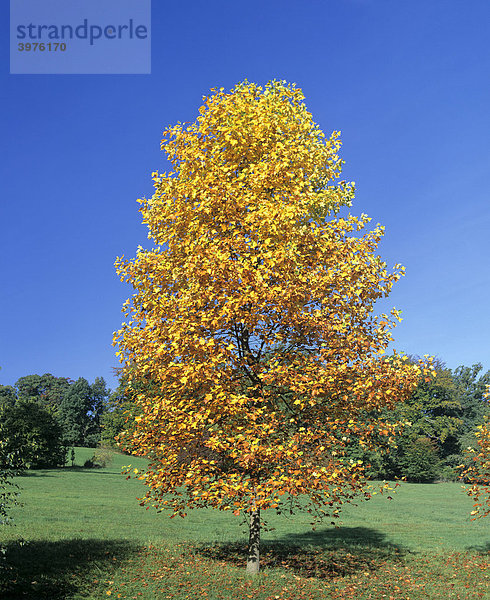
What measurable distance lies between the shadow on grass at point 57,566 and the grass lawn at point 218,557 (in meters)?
0.03

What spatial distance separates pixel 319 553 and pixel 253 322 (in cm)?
931

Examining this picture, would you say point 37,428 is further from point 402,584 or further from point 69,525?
point 402,584

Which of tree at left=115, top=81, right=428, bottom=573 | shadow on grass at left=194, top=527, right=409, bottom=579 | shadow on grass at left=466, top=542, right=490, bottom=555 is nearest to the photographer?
tree at left=115, top=81, right=428, bottom=573

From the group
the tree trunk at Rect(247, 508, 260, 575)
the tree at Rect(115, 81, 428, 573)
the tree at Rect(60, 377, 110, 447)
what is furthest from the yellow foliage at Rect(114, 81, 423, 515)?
the tree at Rect(60, 377, 110, 447)

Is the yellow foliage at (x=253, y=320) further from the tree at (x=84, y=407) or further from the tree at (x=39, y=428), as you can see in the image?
the tree at (x=84, y=407)

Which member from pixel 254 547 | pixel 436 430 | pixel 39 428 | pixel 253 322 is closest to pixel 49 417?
pixel 39 428

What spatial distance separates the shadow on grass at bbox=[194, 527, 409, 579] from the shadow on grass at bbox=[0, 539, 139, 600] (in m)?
2.78

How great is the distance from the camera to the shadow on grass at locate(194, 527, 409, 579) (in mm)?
13672

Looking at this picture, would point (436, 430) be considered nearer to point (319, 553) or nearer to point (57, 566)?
point (319, 553)

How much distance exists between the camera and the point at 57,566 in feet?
40.4

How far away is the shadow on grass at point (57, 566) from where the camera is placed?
34.8ft

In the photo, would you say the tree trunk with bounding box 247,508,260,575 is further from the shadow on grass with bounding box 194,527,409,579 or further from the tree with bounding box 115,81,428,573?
the shadow on grass with bounding box 194,527,409,579

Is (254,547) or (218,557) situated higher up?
(254,547)

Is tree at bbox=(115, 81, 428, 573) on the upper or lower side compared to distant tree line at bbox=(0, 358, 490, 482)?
upper
